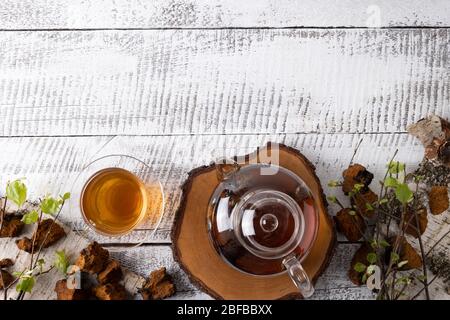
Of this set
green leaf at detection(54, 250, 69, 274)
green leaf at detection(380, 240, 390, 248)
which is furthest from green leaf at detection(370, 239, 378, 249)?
green leaf at detection(54, 250, 69, 274)

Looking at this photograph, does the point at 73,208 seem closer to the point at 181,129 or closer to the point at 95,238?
the point at 95,238

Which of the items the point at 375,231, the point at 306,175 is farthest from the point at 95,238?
the point at 375,231

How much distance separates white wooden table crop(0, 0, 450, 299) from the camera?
1.52m

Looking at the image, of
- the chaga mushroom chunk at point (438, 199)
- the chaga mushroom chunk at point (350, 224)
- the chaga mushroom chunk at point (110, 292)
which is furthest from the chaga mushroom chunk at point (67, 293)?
the chaga mushroom chunk at point (438, 199)

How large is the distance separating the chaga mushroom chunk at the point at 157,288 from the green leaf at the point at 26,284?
246 mm

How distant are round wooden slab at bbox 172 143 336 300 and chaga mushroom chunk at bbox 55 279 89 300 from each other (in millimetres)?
239

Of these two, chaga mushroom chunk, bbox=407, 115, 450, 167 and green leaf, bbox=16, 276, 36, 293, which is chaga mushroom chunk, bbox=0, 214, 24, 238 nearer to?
green leaf, bbox=16, 276, 36, 293

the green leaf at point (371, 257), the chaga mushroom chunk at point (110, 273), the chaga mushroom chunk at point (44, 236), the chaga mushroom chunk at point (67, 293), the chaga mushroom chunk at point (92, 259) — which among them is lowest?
the chaga mushroom chunk at point (67, 293)

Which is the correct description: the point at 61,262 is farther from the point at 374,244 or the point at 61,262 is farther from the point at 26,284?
the point at 374,244

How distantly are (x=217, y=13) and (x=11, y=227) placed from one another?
28.1 inches

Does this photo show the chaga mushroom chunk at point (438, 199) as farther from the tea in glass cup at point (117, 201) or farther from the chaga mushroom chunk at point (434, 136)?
the tea in glass cup at point (117, 201)

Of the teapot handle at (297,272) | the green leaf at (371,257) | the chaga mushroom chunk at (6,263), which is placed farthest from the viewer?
the chaga mushroom chunk at (6,263)

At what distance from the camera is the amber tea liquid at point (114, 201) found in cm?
143

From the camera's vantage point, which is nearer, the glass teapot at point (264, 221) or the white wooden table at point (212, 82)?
the glass teapot at point (264, 221)
